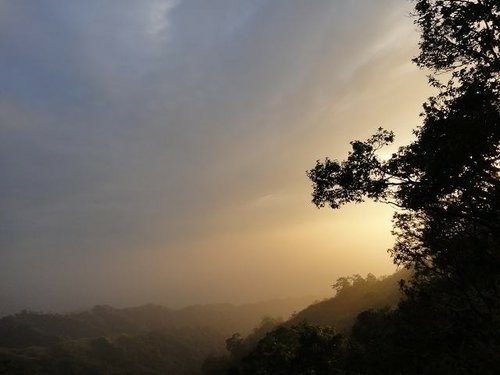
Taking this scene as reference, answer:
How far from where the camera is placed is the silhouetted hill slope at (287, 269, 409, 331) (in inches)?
4461

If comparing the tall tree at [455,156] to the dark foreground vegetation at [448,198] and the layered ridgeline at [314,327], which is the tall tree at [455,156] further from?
the layered ridgeline at [314,327]

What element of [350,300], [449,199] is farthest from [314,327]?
[350,300]

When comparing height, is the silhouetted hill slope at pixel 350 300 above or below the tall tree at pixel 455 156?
above

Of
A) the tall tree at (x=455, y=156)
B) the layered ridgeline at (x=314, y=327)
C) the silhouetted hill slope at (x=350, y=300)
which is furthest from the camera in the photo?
the silhouetted hill slope at (x=350, y=300)

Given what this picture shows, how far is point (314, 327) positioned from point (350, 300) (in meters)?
91.0

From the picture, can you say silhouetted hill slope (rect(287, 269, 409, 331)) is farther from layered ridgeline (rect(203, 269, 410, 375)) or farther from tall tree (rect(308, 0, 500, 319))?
tall tree (rect(308, 0, 500, 319))

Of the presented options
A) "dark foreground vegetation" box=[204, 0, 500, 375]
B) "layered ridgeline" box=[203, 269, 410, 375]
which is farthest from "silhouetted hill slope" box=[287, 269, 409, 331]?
"dark foreground vegetation" box=[204, 0, 500, 375]

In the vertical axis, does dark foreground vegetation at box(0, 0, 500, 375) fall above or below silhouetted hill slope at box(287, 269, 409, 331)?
below

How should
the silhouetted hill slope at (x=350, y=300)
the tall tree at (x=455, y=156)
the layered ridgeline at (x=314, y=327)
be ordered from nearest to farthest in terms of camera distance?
the tall tree at (x=455, y=156) → the layered ridgeline at (x=314, y=327) → the silhouetted hill slope at (x=350, y=300)

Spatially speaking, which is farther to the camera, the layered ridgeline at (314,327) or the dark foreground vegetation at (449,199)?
the layered ridgeline at (314,327)

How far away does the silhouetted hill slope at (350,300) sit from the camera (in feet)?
372

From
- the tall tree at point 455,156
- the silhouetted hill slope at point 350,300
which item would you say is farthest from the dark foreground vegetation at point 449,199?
the silhouetted hill slope at point 350,300

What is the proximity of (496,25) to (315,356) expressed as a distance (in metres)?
41.7

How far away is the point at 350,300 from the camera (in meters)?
136
